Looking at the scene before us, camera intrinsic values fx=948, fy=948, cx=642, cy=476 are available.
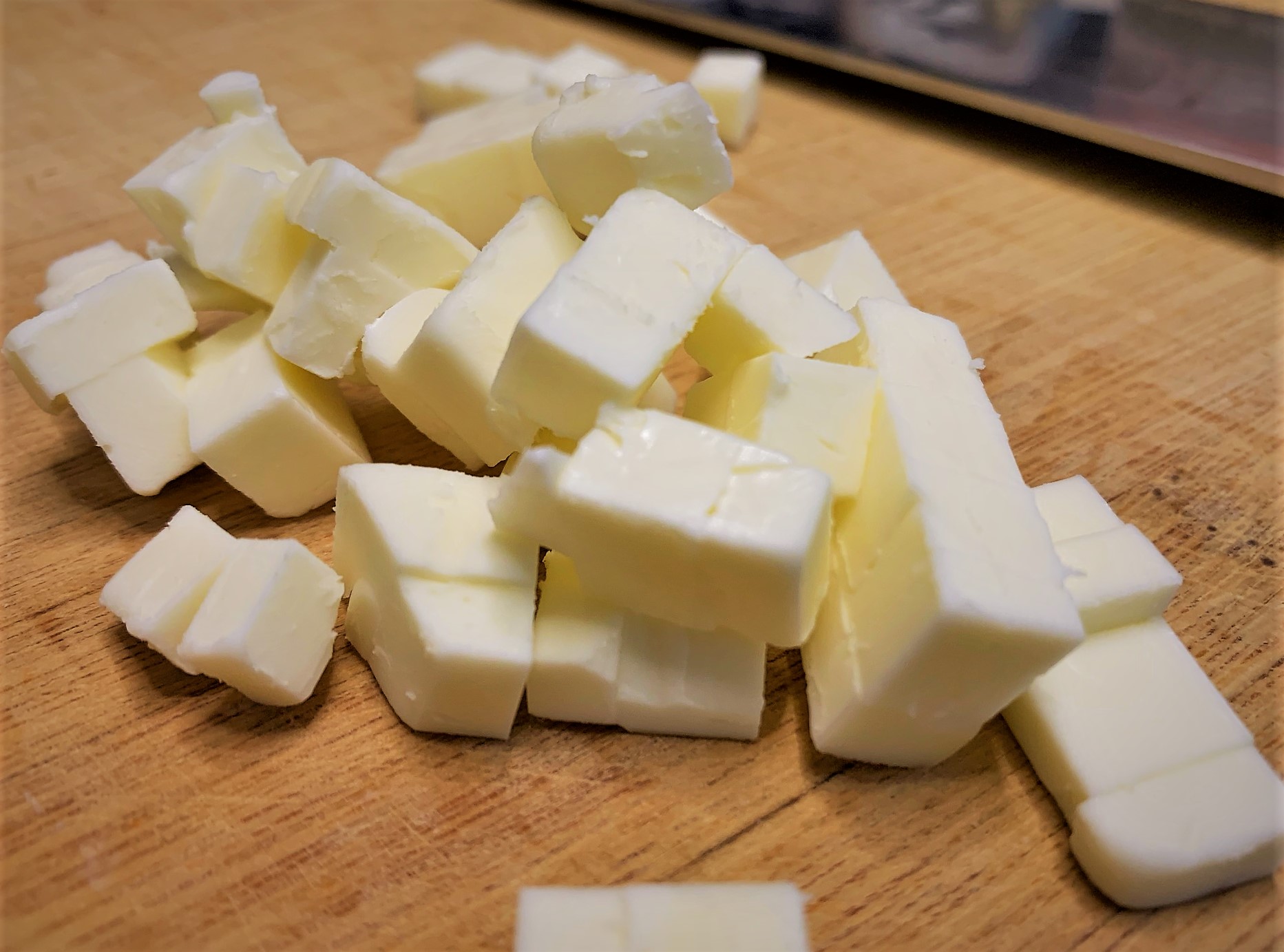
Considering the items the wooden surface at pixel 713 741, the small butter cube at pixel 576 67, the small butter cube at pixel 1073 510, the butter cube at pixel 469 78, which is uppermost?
the small butter cube at pixel 576 67

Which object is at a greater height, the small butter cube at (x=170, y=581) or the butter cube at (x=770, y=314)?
the butter cube at (x=770, y=314)

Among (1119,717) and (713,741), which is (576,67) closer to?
(713,741)

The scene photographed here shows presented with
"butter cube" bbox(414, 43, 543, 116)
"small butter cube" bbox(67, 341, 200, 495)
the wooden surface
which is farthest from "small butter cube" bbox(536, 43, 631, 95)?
"small butter cube" bbox(67, 341, 200, 495)

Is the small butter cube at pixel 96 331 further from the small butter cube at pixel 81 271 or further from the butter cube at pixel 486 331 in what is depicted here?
the butter cube at pixel 486 331

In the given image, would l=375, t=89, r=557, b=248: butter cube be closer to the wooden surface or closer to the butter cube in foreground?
the wooden surface

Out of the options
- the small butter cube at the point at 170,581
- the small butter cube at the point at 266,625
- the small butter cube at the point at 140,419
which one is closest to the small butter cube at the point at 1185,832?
the small butter cube at the point at 266,625

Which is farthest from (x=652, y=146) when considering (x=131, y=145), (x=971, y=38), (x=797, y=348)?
(x=131, y=145)

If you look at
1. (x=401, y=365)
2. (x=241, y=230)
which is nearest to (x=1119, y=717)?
(x=401, y=365)
